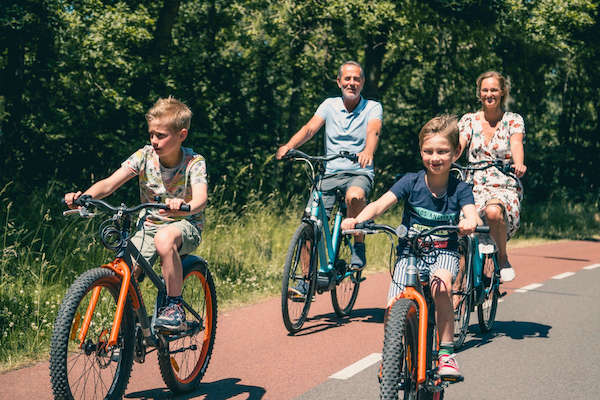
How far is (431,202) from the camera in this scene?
14.7 ft

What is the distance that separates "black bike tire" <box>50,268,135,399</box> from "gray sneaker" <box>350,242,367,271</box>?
3.30 metres

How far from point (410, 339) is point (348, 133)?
11.6ft

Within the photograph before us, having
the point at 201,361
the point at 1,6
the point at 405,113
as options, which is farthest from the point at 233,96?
the point at 201,361

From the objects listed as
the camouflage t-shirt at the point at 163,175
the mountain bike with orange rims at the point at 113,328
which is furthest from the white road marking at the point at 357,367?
the camouflage t-shirt at the point at 163,175

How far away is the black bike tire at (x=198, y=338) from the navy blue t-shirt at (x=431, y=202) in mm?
1317

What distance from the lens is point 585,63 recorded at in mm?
22281

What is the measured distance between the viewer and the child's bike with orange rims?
358 cm

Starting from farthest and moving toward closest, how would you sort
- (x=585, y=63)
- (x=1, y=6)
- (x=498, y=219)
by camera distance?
(x=585, y=63), (x=1, y=6), (x=498, y=219)

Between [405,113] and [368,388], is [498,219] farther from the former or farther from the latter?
[405,113]

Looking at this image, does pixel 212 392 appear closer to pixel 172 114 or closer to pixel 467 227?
pixel 172 114

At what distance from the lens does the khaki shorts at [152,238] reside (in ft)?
14.4

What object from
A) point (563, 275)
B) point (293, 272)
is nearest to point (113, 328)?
point (293, 272)

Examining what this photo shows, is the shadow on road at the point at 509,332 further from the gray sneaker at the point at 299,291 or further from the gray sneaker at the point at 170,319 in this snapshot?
the gray sneaker at the point at 170,319

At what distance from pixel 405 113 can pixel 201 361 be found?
23.0m
